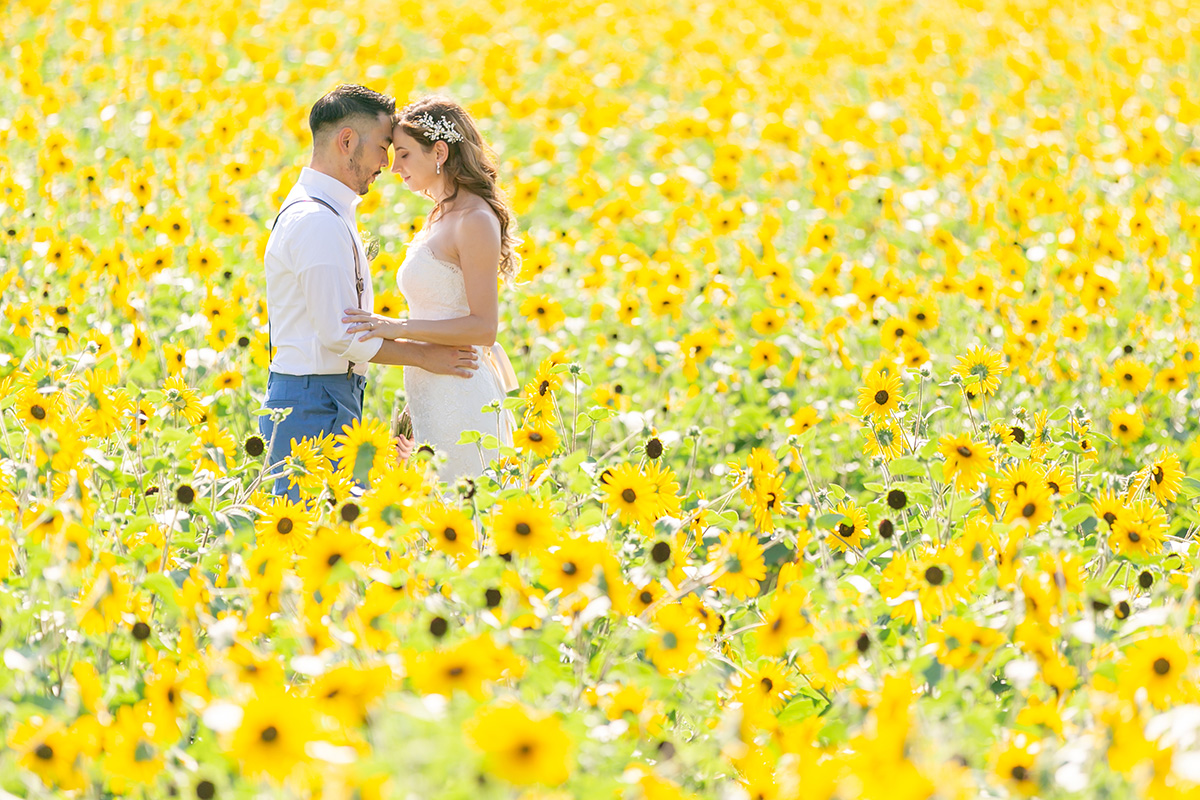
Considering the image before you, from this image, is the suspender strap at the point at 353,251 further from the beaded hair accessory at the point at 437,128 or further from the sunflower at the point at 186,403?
the beaded hair accessory at the point at 437,128

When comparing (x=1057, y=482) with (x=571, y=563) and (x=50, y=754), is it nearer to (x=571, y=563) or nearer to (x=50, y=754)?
(x=571, y=563)

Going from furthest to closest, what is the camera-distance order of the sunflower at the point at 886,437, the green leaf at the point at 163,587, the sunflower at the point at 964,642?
1. the sunflower at the point at 886,437
2. the green leaf at the point at 163,587
3. the sunflower at the point at 964,642

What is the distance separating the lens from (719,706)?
2.42 meters

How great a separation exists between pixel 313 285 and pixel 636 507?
1.27 meters

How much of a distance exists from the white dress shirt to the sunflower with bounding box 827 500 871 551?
1.47 m

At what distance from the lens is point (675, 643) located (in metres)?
2.06

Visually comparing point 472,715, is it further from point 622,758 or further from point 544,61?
point 544,61

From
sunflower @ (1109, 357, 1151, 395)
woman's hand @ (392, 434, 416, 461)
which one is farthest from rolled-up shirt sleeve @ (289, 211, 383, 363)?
sunflower @ (1109, 357, 1151, 395)

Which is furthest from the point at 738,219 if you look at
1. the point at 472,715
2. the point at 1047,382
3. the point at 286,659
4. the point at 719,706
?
the point at 472,715

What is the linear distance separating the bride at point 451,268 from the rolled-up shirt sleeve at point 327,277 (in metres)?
0.29

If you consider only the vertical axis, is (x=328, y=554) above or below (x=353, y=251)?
below

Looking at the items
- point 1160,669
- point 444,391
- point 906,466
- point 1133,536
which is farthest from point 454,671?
point 444,391

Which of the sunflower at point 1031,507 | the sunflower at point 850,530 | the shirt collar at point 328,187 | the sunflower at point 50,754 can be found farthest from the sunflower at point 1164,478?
the sunflower at point 50,754

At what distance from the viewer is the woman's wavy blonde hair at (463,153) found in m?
3.74
